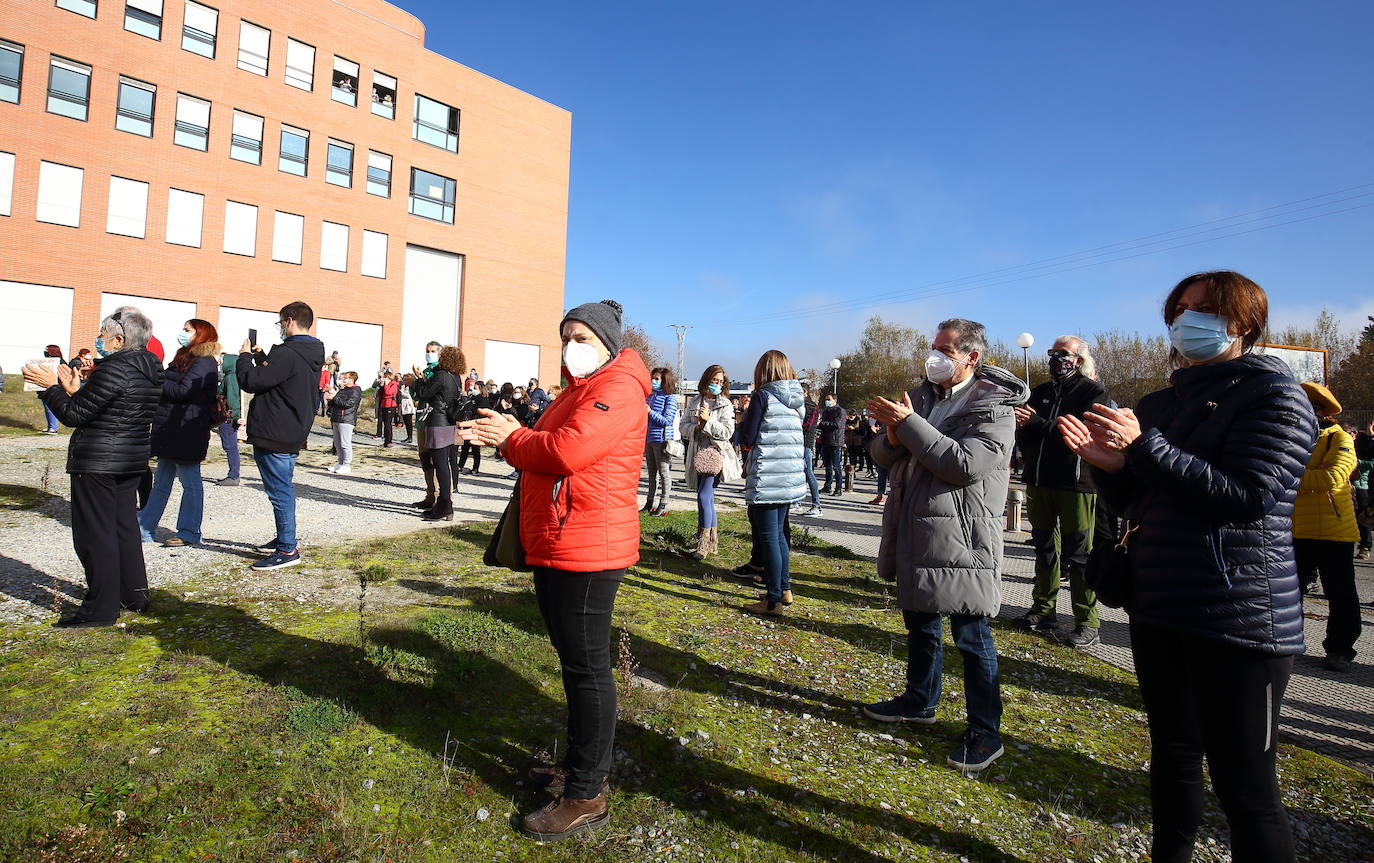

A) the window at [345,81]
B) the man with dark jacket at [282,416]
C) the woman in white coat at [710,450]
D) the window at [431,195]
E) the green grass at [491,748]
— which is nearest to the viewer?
the green grass at [491,748]

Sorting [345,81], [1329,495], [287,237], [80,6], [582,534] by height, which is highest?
[345,81]

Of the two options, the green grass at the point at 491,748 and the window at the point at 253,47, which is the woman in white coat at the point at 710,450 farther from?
the window at the point at 253,47

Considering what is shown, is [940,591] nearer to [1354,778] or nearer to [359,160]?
[1354,778]

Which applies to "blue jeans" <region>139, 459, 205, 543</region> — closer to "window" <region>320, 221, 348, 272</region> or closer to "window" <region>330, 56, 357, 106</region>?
"window" <region>320, 221, 348, 272</region>

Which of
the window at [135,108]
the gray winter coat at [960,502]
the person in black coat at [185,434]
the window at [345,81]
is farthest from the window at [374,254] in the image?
the gray winter coat at [960,502]

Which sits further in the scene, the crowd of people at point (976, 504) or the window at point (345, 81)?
the window at point (345, 81)

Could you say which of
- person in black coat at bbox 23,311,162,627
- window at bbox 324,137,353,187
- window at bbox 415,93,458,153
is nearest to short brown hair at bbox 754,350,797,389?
person in black coat at bbox 23,311,162,627

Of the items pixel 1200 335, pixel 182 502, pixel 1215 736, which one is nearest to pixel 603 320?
pixel 1200 335

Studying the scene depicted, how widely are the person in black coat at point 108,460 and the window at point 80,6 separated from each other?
2937cm

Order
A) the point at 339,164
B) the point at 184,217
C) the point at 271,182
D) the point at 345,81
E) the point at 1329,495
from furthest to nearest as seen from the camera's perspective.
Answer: the point at 345,81 < the point at 339,164 < the point at 271,182 < the point at 184,217 < the point at 1329,495

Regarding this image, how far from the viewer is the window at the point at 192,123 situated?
87.1 feet

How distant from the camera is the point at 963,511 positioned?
11.0 feet

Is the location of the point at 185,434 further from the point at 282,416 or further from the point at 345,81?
the point at 345,81

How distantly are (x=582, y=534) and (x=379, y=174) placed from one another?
34291 mm
